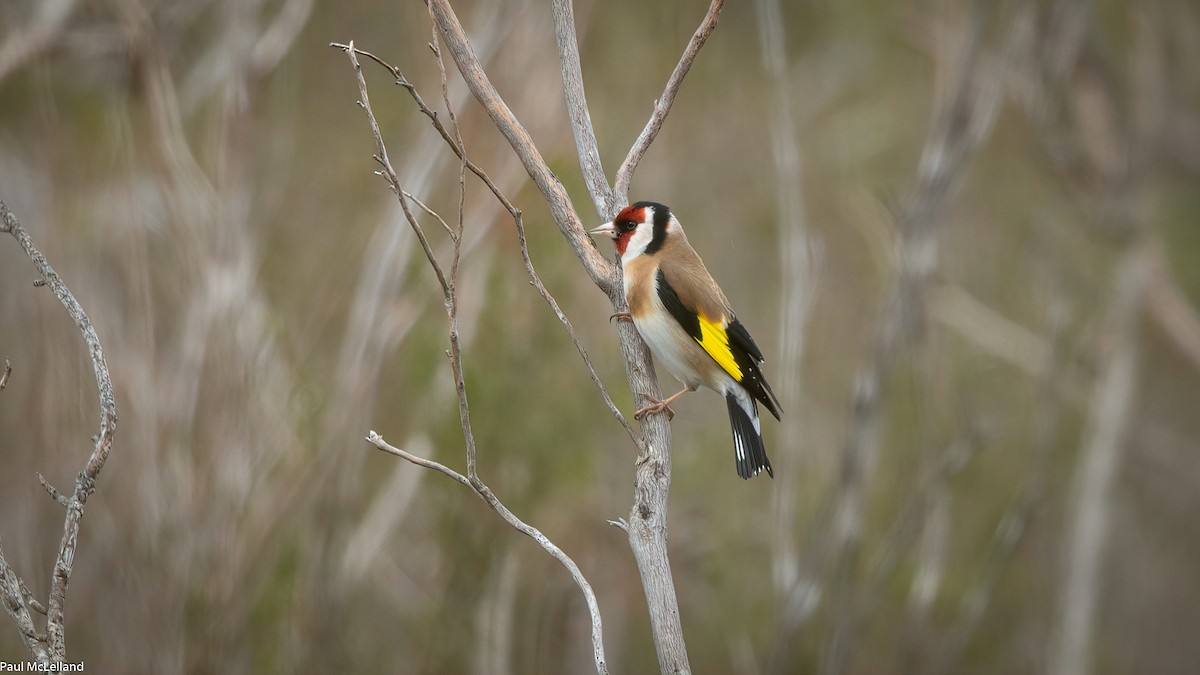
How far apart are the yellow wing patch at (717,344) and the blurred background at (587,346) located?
1.66ft

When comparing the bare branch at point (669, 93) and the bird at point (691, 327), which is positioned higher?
the bird at point (691, 327)

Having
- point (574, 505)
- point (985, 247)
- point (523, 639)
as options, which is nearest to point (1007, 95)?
point (985, 247)

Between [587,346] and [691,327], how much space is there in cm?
166

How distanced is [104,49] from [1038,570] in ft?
18.1

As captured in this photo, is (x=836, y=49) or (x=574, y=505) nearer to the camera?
(x=574, y=505)

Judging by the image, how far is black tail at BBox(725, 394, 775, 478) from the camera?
3.17 m

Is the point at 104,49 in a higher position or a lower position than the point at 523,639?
higher

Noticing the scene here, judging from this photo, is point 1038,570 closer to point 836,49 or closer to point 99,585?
point 836,49

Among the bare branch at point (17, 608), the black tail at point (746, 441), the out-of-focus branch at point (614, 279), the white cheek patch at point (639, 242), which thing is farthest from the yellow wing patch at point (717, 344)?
the bare branch at point (17, 608)

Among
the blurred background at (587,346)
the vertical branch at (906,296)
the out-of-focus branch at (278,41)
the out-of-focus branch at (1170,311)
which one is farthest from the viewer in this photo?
the out-of-focus branch at (1170,311)

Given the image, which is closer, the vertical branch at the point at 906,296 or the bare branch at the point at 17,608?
the bare branch at the point at 17,608

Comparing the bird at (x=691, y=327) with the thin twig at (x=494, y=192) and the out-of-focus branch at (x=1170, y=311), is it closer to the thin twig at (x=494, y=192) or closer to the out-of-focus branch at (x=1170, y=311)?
the thin twig at (x=494, y=192)

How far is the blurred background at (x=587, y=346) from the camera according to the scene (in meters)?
3.93

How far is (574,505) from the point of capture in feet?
15.4
